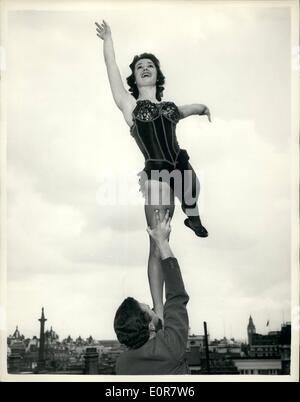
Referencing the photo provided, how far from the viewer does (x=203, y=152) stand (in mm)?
3236

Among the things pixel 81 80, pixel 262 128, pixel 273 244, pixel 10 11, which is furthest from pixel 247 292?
pixel 10 11

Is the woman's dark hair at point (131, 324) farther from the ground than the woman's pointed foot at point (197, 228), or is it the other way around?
the woman's pointed foot at point (197, 228)

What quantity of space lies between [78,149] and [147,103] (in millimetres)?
445

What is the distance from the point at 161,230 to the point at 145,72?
0.85 metres

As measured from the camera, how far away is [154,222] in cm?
323

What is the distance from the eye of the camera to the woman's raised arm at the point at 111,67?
128 inches

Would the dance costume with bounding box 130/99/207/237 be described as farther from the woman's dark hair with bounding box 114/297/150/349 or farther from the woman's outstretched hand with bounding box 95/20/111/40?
the woman's dark hair with bounding box 114/297/150/349

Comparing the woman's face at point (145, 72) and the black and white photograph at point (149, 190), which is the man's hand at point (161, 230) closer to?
the black and white photograph at point (149, 190)

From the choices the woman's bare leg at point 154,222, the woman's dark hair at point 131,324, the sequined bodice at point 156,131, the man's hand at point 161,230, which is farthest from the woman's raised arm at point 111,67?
the woman's dark hair at point 131,324

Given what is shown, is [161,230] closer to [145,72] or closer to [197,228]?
[197,228]

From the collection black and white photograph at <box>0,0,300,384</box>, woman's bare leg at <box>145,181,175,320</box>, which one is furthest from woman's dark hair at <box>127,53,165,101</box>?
woman's bare leg at <box>145,181,175,320</box>

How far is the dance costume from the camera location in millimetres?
3256

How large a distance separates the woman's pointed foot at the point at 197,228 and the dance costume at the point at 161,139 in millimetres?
126

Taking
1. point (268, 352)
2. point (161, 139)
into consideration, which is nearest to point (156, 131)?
point (161, 139)
